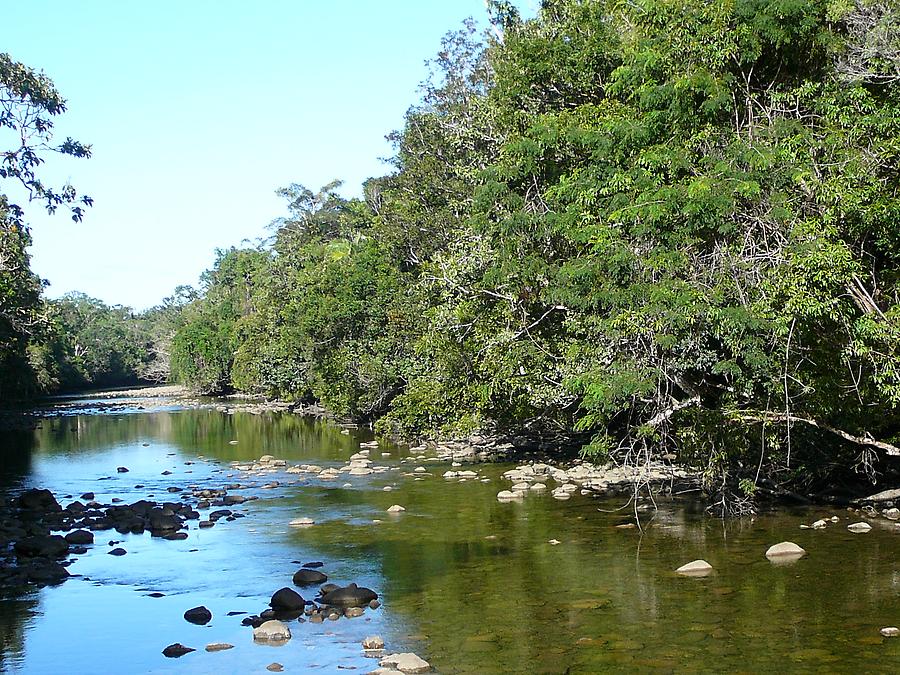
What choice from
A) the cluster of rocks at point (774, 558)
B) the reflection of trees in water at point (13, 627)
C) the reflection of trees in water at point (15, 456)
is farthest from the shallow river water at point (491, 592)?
the reflection of trees in water at point (15, 456)

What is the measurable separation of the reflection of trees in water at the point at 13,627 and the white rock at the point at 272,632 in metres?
Result: 2.82

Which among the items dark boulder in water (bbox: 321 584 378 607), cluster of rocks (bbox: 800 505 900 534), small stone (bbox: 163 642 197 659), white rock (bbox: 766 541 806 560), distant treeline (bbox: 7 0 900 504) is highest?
distant treeline (bbox: 7 0 900 504)

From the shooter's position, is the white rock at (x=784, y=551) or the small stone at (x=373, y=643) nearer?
the small stone at (x=373, y=643)

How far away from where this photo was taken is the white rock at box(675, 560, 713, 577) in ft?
43.9

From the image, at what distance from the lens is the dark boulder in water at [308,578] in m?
13.8

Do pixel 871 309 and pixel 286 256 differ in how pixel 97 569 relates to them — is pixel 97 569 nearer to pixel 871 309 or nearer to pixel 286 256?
pixel 871 309

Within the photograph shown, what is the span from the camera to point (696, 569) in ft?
44.3

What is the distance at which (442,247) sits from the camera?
31.5 m

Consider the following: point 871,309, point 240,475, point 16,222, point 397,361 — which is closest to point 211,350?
point 397,361

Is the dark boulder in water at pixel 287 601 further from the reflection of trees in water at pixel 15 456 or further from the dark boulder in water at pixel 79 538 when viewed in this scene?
the reflection of trees in water at pixel 15 456

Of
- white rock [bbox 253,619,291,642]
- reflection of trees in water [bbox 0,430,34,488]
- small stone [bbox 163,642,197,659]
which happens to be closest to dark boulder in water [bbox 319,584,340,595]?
white rock [bbox 253,619,291,642]

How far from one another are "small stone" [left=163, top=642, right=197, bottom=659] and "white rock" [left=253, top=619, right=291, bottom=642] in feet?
2.67

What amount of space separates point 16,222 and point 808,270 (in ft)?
48.0

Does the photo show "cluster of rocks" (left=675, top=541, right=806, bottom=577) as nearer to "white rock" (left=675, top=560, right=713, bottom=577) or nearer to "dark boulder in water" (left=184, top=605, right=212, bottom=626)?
"white rock" (left=675, top=560, right=713, bottom=577)
